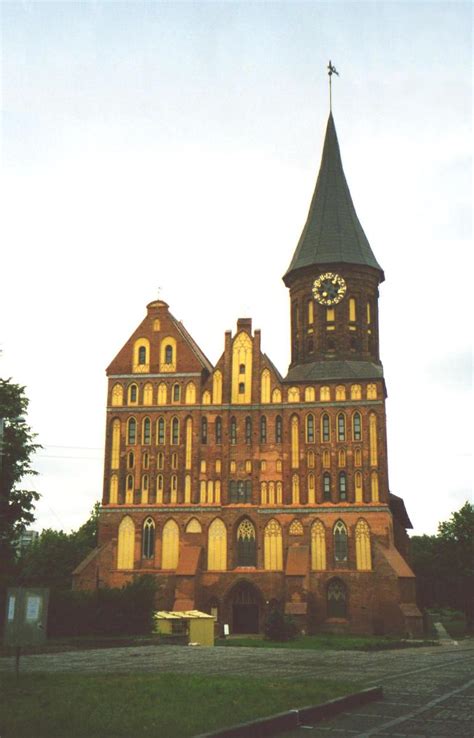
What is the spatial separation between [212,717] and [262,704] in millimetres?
1862

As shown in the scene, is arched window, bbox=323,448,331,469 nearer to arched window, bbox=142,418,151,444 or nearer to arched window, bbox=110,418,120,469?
arched window, bbox=142,418,151,444

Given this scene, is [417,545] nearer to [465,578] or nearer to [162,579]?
[465,578]

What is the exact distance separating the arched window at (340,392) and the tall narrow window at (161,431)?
12.6m

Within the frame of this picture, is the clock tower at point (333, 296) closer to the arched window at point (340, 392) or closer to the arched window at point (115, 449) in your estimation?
the arched window at point (340, 392)

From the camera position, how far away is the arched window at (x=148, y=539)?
6003 centimetres

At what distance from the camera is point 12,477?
4212cm

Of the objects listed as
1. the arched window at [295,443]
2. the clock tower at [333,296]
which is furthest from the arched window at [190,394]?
the arched window at [295,443]

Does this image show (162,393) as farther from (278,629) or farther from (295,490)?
(278,629)

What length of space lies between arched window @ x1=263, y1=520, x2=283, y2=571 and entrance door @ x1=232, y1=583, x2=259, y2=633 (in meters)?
2.08

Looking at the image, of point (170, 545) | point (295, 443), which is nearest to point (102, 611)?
point (170, 545)

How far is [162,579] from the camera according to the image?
58.7 meters

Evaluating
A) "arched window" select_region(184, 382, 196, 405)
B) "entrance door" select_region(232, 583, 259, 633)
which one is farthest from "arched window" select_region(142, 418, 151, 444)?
"entrance door" select_region(232, 583, 259, 633)

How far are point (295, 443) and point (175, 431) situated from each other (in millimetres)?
8638

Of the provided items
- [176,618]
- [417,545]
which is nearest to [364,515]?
[176,618]
